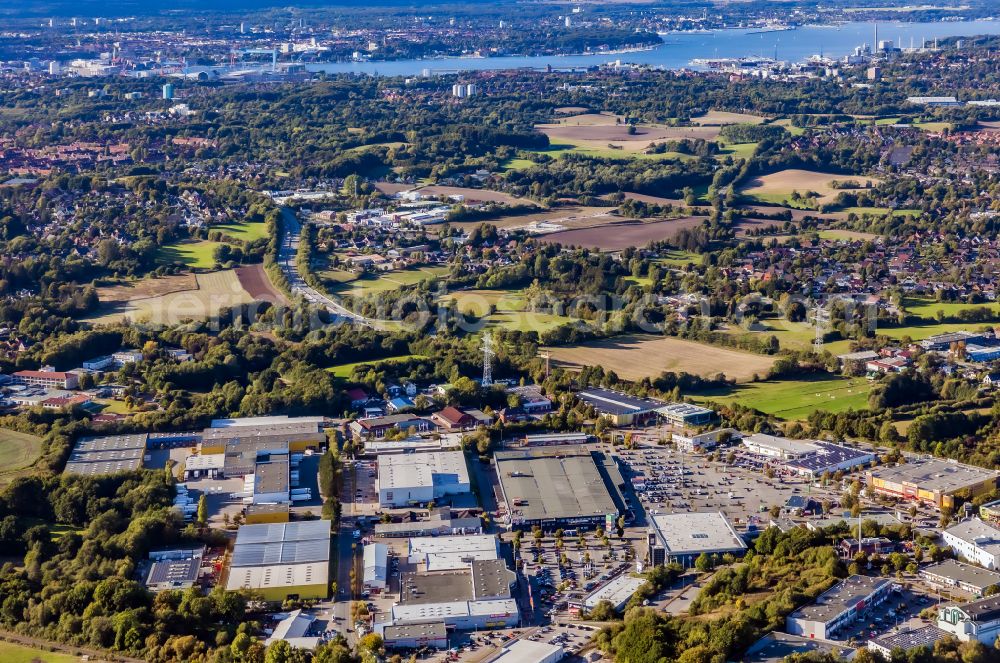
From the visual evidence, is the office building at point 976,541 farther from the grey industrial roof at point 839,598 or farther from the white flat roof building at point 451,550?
the white flat roof building at point 451,550

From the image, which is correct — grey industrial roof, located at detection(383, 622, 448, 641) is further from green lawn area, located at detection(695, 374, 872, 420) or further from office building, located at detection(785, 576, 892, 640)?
green lawn area, located at detection(695, 374, 872, 420)

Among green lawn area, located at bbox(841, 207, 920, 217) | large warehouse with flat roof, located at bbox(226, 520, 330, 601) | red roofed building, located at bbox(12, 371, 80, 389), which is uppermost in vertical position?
large warehouse with flat roof, located at bbox(226, 520, 330, 601)

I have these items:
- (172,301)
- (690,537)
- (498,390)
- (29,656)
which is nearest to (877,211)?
(498,390)

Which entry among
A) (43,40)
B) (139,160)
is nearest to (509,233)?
(139,160)

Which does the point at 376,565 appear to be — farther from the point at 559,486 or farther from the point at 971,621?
the point at 971,621

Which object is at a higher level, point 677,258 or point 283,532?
point 283,532

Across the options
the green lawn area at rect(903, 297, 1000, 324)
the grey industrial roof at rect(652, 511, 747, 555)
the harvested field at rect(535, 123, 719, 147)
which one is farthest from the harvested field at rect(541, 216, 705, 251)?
the grey industrial roof at rect(652, 511, 747, 555)

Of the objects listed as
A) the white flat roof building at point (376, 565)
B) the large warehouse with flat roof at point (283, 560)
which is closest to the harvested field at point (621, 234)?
the large warehouse with flat roof at point (283, 560)
